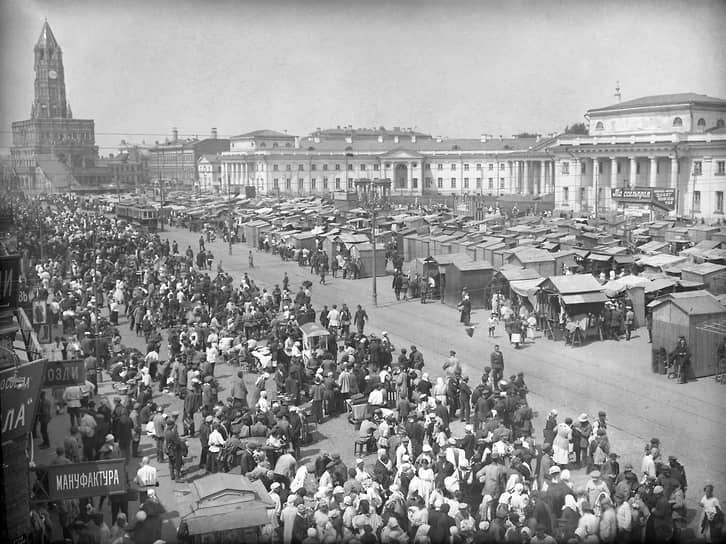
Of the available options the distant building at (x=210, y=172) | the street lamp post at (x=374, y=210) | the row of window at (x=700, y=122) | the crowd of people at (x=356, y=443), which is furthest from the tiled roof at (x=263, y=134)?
the crowd of people at (x=356, y=443)

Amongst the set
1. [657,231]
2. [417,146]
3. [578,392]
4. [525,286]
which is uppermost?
[417,146]

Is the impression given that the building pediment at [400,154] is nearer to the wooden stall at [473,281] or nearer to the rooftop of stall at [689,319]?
the wooden stall at [473,281]

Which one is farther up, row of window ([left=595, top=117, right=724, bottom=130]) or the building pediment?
row of window ([left=595, top=117, right=724, bottom=130])

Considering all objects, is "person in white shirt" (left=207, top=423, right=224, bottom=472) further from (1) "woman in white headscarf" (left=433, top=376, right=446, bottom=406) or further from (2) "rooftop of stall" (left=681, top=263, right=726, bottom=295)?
(2) "rooftop of stall" (left=681, top=263, right=726, bottom=295)

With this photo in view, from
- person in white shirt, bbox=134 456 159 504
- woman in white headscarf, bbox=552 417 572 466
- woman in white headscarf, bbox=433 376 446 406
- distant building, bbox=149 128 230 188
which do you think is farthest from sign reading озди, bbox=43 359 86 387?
distant building, bbox=149 128 230 188

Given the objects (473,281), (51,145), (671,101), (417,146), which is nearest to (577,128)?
(417,146)

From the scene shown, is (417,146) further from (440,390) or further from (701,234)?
(440,390)
